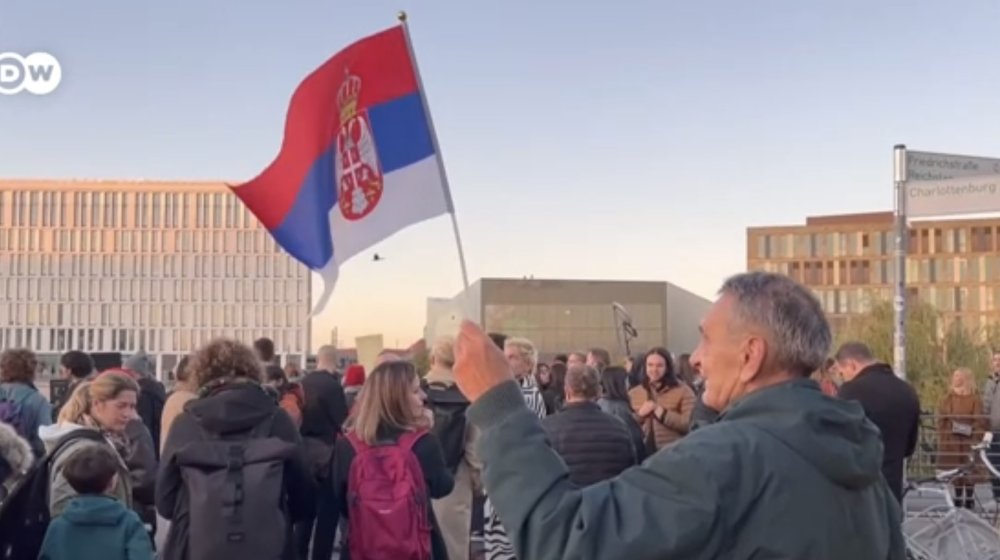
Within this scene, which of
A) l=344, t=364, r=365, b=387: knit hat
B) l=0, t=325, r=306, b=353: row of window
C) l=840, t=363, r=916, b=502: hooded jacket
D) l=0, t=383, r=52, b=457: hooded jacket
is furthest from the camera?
l=0, t=325, r=306, b=353: row of window

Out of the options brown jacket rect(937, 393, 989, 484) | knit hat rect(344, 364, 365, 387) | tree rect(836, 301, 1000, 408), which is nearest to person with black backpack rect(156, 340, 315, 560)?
knit hat rect(344, 364, 365, 387)

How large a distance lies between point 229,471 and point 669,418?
3.95m

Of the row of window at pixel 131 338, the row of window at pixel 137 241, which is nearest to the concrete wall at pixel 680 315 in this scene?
the row of window at pixel 131 338

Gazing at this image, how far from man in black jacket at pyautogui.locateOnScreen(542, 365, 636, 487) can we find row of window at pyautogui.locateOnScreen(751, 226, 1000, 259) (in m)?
82.4

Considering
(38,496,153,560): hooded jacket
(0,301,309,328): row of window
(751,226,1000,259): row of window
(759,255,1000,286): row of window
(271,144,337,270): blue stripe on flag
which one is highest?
(751,226,1000,259): row of window

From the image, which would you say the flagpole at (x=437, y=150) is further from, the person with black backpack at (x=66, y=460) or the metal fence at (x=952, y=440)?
the metal fence at (x=952, y=440)

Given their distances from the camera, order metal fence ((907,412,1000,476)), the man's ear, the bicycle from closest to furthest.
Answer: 1. the man's ear
2. the bicycle
3. metal fence ((907,412,1000,476))

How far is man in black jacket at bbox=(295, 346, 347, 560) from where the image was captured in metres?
5.86

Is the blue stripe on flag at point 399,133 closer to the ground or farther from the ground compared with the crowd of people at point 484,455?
farther from the ground

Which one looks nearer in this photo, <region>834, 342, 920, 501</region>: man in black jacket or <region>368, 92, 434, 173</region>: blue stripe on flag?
<region>368, 92, 434, 173</region>: blue stripe on flag

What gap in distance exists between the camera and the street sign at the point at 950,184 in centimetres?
1002

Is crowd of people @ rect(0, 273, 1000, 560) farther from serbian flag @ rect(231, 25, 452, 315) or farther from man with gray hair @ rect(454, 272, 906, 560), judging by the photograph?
serbian flag @ rect(231, 25, 452, 315)

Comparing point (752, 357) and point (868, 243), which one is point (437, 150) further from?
point (868, 243)

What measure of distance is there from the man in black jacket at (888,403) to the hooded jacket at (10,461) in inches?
190
